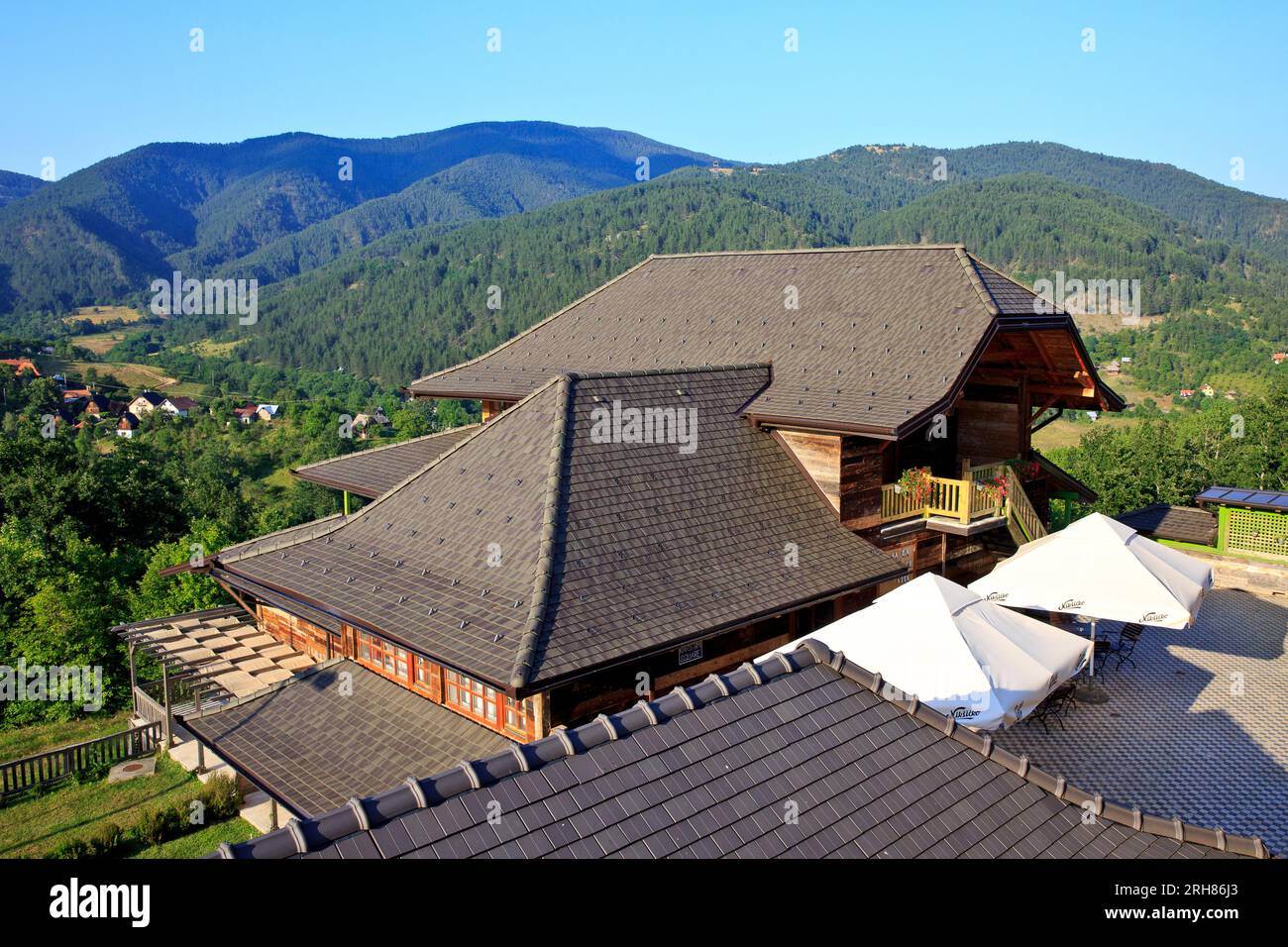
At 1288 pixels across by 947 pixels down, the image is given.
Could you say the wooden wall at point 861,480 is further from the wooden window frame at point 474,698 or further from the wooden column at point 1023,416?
the wooden window frame at point 474,698

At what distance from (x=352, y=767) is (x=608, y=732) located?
19.0ft

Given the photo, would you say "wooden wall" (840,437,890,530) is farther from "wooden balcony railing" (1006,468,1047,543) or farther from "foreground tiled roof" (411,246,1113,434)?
"wooden balcony railing" (1006,468,1047,543)

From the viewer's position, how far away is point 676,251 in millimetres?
125250

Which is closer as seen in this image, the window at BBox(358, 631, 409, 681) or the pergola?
the window at BBox(358, 631, 409, 681)

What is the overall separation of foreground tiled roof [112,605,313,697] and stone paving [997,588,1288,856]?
10869mm

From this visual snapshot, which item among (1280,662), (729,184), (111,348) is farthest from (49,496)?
(111,348)

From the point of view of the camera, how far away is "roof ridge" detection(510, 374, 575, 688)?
9.63m

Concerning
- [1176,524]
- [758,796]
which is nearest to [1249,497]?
[1176,524]

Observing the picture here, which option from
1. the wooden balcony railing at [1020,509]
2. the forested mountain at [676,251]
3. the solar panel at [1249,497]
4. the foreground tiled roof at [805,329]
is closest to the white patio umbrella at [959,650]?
the foreground tiled roof at [805,329]

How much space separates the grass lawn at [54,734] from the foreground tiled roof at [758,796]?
16378 millimetres

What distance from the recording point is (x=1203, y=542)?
21203mm

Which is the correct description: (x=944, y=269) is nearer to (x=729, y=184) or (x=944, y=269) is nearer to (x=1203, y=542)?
(x=1203, y=542)

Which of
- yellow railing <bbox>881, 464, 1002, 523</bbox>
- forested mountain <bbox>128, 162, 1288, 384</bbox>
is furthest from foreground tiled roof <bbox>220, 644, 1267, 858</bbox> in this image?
forested mountain <bbox>128, 162, 1288, 384</bbox>
